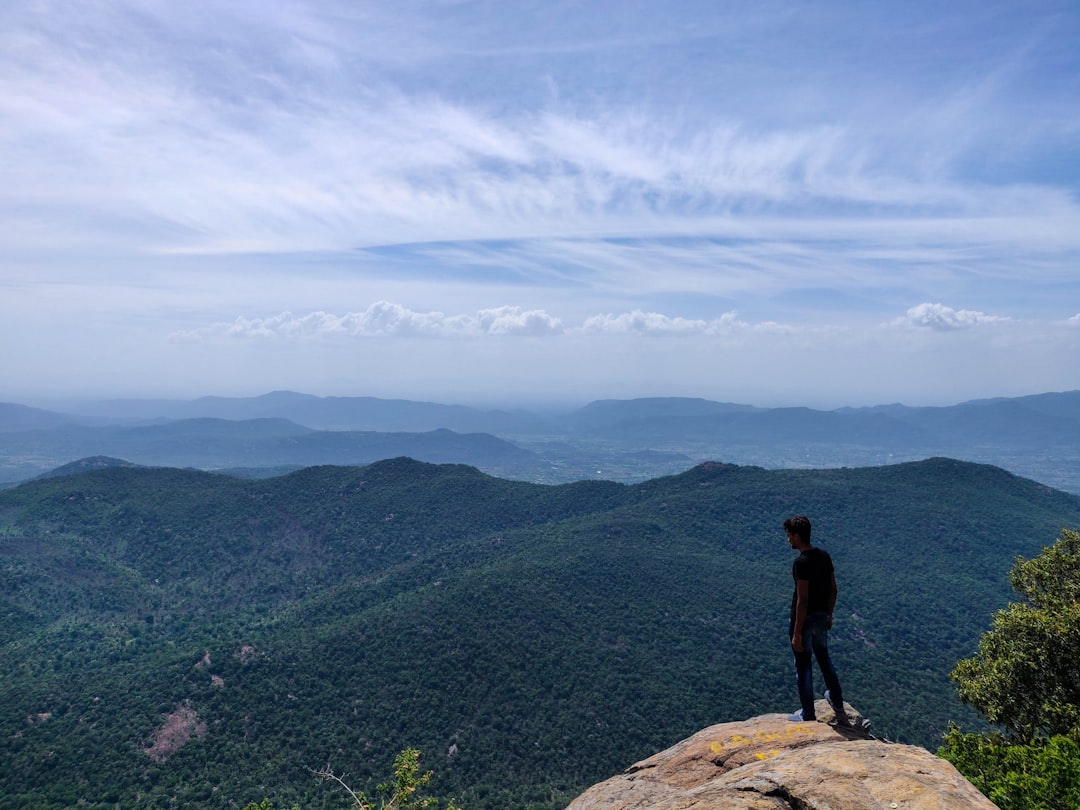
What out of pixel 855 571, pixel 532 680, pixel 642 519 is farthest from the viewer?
pixel 642 519

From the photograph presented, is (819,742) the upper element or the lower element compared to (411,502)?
upper

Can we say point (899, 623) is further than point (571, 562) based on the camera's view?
No

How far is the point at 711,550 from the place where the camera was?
99.7 meters

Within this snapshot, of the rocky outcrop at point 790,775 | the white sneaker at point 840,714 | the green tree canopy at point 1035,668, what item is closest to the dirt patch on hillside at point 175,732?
the rocky outcrop at point 790,775

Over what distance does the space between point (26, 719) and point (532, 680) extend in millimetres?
48319

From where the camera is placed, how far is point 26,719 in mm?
51188

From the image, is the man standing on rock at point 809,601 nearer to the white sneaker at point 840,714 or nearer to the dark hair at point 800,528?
the dark hair at point 800,528

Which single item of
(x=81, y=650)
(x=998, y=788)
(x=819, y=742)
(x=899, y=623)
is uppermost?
(x=819, y=742)

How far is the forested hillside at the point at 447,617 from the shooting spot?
5112cm

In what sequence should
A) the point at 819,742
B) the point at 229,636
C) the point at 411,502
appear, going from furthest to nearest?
1. the point at 411,502
2. the point at 229,636
3. the point at 819,742

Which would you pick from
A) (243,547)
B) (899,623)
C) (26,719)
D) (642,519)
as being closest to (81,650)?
(26,719)

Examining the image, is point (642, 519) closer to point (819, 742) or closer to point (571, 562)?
point (571, 562)

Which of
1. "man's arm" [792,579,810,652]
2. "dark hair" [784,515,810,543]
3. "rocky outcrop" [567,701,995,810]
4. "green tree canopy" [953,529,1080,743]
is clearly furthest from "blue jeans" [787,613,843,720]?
"green tree canopy" [953,529,1080,743]

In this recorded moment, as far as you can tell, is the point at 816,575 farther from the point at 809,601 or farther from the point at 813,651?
the point at 813,651
